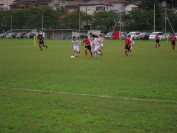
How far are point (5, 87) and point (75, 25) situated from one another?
61634 mm

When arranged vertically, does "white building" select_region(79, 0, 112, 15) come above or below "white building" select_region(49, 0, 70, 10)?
below

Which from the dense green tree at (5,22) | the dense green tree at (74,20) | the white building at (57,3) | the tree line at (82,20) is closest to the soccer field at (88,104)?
the tree line at (82,20)

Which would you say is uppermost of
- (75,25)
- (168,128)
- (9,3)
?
(9,3)

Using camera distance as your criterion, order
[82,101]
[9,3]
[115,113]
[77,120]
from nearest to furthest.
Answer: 1. [77,120]
2. [115,113]
3. [82,101]
4. [9,3]

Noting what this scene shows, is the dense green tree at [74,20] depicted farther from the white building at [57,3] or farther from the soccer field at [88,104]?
the soccer field at [88,104]

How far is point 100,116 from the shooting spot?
701 centimetres

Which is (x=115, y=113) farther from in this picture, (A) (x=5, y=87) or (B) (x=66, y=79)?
(B) (x=66, y=79)

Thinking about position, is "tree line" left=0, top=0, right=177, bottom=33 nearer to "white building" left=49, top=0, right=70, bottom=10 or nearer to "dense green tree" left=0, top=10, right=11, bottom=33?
"dense green tree" left=0, top=10, right=11, bottom=33

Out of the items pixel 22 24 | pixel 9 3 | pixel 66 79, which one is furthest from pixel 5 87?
pixel 9 3

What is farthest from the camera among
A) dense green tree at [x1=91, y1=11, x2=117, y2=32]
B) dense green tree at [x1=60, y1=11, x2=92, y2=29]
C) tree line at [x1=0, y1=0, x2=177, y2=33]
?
dense green tree at [x1=60, y1=11, x2=92, y2=29]

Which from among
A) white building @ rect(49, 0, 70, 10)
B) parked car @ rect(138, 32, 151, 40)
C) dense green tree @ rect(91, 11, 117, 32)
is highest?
white building @ rect(49, 0, 70, 10)

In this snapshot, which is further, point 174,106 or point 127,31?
point 127,31

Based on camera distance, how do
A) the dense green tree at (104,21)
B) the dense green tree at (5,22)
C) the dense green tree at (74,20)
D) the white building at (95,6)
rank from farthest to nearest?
1. the white building at (95,6)
2. the dense green tree at (5,22)
3. the dense green tree at (74,20)
4. the dense green tree at (104,21)

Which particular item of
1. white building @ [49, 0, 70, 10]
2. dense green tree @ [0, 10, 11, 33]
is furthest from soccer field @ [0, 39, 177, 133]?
white building @ [49, 0, 70, 10]
